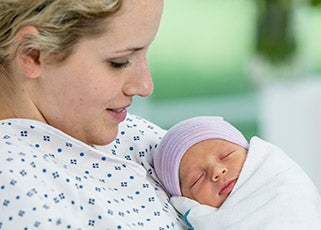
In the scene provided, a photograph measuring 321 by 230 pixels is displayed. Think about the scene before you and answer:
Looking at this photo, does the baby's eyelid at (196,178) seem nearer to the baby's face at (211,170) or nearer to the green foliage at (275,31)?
the baby's face at (211,170)

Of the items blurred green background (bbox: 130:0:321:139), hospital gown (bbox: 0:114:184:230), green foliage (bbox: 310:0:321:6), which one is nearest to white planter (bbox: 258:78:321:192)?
green foliage (bbox: 310:0:321:6)

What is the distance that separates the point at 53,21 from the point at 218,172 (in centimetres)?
50

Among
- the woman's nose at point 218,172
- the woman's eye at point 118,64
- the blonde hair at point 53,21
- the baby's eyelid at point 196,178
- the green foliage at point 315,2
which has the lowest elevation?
the baby's eyelid at point 196,178

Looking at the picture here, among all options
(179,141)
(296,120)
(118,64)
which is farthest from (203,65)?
(118,64)

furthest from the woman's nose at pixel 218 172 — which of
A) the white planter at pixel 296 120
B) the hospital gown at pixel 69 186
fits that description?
the white planter at pixel 296 120

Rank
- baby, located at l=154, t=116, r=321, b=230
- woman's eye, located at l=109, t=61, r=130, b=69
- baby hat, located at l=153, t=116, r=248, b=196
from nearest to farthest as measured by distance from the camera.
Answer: woman's eye, located at l=109, t=61, r=130, b=69 → baby, located at l=154, t=116, r=321, b=230 → baby hat, located at l=153, t=116, r=248, b=196

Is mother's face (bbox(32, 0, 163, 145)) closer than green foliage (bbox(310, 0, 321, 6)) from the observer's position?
Yes

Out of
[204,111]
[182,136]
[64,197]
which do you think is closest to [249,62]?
[204,111]

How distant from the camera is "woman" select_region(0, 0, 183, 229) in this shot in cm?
175

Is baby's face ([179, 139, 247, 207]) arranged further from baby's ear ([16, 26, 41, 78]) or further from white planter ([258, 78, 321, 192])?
white planter ([258, 78, 321, 192])

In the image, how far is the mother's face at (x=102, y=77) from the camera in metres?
1.80

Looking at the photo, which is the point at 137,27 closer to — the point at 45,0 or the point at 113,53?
the point at 113,53

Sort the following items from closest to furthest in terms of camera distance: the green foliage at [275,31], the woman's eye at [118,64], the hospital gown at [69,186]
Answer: the hospital gown at [69,186], the woman's eye at [118,64], the green foliage at [275,31]

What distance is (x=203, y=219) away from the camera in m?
1.96
